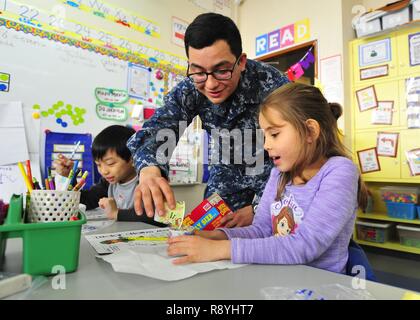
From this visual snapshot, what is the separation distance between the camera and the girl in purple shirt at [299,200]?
53 centimetres

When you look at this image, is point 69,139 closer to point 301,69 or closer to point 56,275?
point 56,275

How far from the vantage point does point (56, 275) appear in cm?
45

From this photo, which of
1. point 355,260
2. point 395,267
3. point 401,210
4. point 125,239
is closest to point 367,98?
point 401,210

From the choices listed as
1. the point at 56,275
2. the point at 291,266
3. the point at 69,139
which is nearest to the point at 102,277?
the point at 56,275

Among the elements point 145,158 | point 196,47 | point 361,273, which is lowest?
point 361,273

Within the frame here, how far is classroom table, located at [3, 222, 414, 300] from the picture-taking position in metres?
0.38

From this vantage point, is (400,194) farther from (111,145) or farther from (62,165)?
(62,165)

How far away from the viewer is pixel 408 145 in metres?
2.19

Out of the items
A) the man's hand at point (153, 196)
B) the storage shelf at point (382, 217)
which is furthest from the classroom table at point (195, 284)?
the storage shelf at point (382, 217)

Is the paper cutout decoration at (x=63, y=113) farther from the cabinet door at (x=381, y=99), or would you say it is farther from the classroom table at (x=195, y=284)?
the cabinet door at (x=381, y=99)

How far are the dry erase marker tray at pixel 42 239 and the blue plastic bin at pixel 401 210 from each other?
2382mm

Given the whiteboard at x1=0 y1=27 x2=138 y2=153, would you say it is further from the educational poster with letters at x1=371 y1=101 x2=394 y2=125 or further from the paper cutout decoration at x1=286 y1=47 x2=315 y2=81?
the educational poster with letters at x1=371 y1=101 x2=394 y2=125

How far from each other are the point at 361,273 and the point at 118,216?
0.72 metres

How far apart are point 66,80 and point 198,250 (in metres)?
1.32
